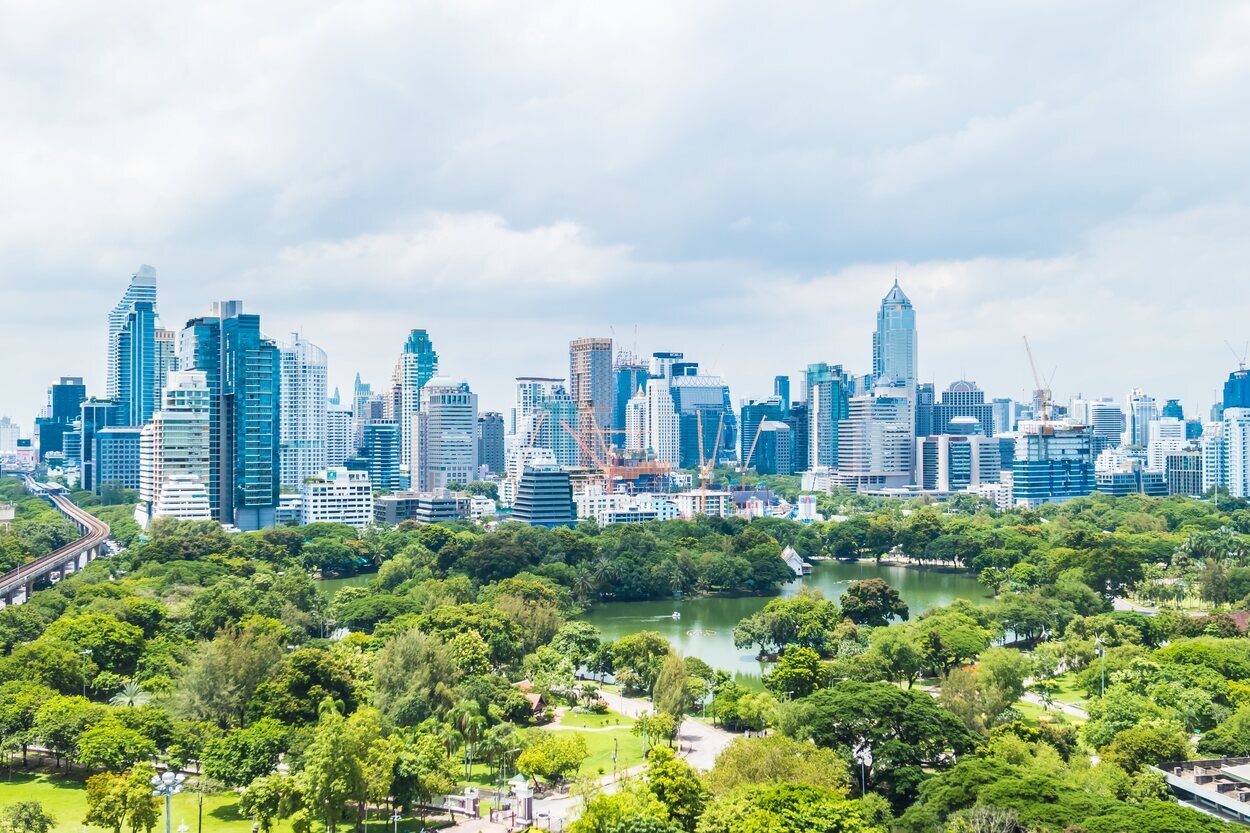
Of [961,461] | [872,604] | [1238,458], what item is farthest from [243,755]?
[961,461]

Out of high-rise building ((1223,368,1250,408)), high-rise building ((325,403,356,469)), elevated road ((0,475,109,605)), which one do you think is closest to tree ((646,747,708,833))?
elevated road ((0,475,109,605))

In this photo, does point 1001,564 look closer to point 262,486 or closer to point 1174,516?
point 1174,516

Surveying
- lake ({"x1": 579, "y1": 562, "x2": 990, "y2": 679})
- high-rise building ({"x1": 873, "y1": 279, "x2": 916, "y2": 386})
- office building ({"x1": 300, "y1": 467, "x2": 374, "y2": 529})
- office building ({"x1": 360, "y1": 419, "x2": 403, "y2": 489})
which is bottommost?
lake ({"x1": 579, "y1": 562, "x2": 990, "y2": 679})

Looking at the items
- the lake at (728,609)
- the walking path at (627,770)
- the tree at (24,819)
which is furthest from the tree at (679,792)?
the lake at (728,609)

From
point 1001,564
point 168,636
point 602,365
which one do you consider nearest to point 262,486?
point 168,636

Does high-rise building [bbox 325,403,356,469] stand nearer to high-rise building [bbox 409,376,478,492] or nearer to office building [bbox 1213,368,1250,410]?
high-rise building [bbox 409,376,478,492]

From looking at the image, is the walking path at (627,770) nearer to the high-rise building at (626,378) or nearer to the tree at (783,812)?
the tree at (783,812)
